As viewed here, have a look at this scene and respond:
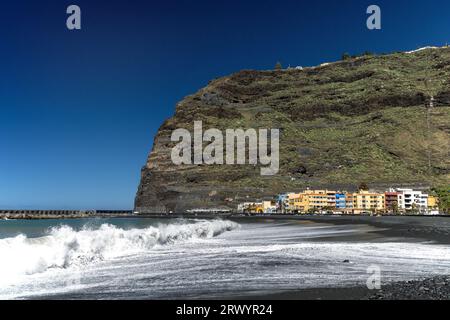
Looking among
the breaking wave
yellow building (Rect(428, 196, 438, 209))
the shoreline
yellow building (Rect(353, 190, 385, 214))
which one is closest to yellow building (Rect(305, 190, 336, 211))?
yellow building (Rect(353, 190, 385, 214))

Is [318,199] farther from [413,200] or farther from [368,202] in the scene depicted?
[413,200]

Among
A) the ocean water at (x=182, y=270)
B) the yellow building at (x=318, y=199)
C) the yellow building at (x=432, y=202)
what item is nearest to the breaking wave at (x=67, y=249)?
the ocean water at (x=182, y=270)

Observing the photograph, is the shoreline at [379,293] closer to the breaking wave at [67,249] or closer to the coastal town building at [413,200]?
the breaking wave at [67,249]

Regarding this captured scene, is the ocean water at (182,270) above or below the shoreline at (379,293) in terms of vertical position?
below

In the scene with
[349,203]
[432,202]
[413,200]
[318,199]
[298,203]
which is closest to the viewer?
[432,202]

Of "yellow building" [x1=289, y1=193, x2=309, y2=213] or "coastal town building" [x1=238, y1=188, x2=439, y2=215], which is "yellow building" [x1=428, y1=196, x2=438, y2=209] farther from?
"yellow building" [x1=289, y1=193, x2=309, y2=213]

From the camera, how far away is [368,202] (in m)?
166

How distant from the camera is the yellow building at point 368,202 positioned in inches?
6476

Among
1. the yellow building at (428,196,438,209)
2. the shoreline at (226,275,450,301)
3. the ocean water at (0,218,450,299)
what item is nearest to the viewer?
A: the shoreline at (226,275,450,301)

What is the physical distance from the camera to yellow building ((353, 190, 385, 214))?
540ft

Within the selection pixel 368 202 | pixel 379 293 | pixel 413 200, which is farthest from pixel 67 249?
pixel 413 200

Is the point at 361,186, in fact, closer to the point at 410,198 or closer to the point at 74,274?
the point at 410,198
